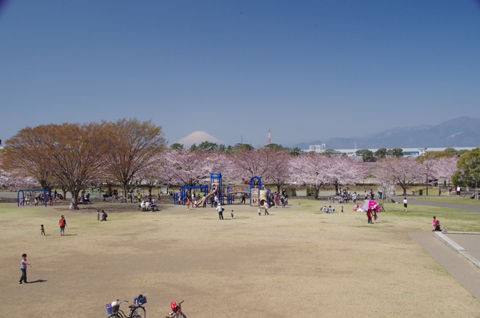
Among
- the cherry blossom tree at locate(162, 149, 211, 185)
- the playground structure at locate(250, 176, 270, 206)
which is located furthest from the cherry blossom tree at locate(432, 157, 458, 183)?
the playground structure at locate(250, 176, 270, 206)

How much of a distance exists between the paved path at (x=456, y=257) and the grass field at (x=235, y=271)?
49cm

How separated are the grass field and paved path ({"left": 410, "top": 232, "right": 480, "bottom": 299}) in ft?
1.61

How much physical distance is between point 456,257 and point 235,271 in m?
10.9

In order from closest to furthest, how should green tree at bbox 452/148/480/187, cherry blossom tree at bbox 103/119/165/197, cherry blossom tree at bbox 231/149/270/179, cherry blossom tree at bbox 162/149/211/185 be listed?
cherry blossom tree at bbox 103/119/165/197 < green tree at bbox 452/148/480/187 < cherry blossom tree at bbox 162/149/211/185 < cherry blossom tree at bbox 231/149/270/179

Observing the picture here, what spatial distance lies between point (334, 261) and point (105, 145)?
115 ft

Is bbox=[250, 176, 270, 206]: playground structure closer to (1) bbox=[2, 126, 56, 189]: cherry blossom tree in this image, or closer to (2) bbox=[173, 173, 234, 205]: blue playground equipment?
(2) bbox=[173, 173, 234, 205]: blue playground equipment

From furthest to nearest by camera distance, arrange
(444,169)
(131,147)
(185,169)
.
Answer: (444,169)
(185,169)
(131,147)

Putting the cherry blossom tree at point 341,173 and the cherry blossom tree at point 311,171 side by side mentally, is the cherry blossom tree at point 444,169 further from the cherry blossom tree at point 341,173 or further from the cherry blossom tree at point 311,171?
the cherry blossom tree at point 311,171

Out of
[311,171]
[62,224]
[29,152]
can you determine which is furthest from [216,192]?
[62,224]

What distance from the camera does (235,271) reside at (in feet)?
54.5

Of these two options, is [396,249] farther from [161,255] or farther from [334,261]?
[161,255]

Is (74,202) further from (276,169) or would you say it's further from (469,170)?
(469,170)

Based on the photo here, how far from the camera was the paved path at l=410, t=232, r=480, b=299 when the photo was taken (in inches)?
584

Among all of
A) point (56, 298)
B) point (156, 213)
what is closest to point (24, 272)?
point (56, 298)
